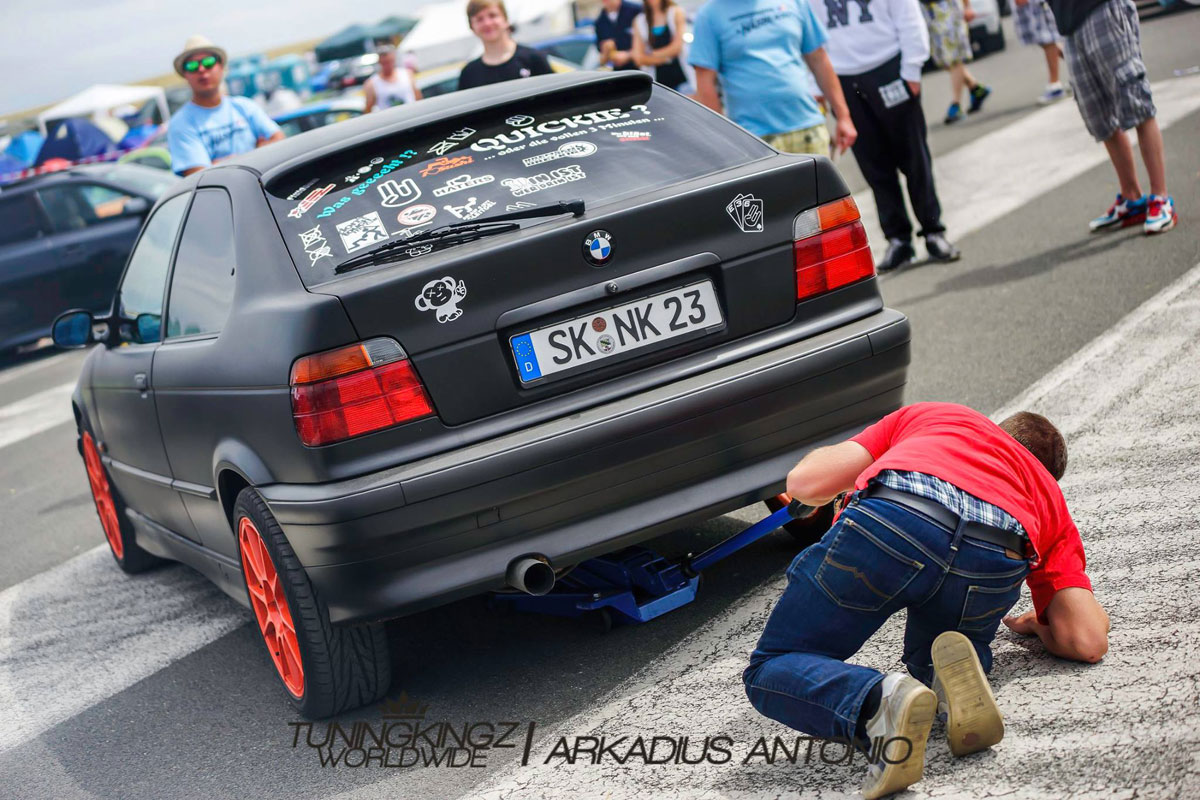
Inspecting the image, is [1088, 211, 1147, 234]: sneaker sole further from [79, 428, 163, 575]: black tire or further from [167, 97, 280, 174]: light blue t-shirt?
[79, 428, 163, 575]: black tire

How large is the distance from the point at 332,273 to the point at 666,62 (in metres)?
8.83

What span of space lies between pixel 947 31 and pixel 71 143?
15.2 metres

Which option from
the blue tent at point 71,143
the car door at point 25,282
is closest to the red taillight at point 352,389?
the car door at point 25,282

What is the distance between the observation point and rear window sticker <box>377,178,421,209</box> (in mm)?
3650

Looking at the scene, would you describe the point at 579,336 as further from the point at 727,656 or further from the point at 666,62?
the point at 666,62

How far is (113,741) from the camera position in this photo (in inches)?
157

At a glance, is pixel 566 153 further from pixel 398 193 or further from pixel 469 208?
pixel 398 193

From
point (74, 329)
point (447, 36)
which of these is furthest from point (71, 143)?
point (74, 329)

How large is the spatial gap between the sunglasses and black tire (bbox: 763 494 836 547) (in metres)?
5.46

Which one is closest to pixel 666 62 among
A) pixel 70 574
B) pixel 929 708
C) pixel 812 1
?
pixel 812 1

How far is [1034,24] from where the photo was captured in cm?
1229

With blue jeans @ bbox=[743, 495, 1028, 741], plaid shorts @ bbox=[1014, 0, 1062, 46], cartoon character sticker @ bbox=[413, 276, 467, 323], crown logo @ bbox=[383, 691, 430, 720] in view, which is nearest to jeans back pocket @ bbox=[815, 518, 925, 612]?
blue jeans @ bbox=[743, 495, 1028, 741]

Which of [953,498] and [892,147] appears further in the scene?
[892,147]

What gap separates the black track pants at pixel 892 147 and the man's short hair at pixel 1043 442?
15.5 ft
